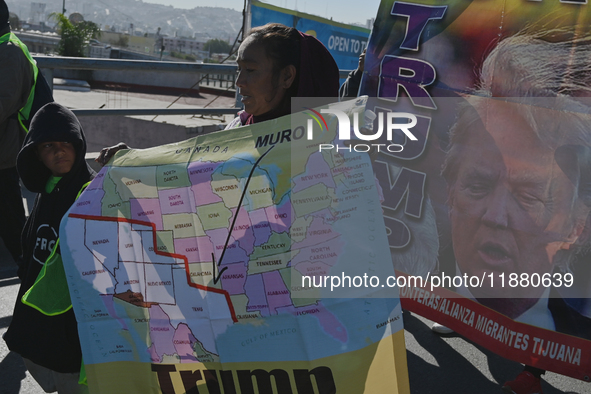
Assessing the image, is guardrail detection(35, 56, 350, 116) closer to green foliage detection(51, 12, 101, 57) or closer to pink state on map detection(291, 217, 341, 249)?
pink state on map detection(291, 217, 341, 249)

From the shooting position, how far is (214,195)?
2252 mm

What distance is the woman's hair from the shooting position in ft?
8.57

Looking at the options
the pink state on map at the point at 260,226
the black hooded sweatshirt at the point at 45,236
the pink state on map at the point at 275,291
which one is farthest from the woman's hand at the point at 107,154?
the pink state on map at the point at 275,291

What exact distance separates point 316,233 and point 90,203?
3.01 ft

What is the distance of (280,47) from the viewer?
2617mm

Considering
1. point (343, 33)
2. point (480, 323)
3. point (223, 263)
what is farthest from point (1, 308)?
point (343, 33)

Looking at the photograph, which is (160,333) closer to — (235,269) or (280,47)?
(235,269)

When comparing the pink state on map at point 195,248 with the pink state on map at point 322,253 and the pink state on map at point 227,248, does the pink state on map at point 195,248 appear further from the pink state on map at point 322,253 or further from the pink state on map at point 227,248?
the pink state on map at point 322,253

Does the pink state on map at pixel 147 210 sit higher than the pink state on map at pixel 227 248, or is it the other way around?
the pink state on map at pixel 147 210

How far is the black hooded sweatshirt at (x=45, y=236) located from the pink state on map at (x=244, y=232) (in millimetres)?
946

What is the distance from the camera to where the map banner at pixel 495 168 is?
3.19 m

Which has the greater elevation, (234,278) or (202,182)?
(202,182)

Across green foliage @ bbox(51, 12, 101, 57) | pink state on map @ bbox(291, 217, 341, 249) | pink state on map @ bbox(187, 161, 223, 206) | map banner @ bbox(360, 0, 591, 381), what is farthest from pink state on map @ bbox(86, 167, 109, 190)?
green foliage @ bbox(51, 12, 101, 57)

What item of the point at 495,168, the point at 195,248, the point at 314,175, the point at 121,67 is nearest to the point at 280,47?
the point at 314,175
